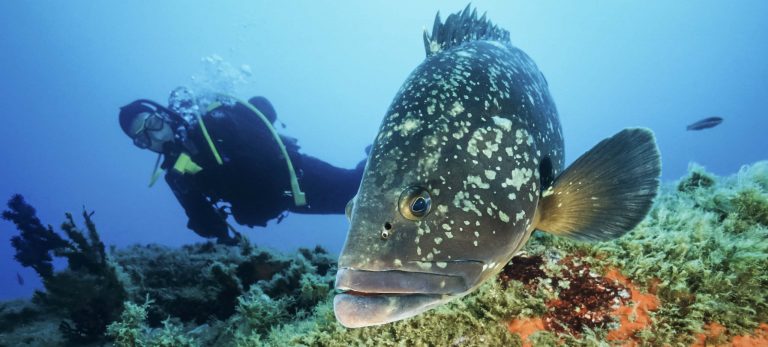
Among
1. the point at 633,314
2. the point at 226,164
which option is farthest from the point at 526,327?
the point at 226,164

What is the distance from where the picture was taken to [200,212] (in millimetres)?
8297

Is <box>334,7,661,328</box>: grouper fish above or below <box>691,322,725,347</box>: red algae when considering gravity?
above

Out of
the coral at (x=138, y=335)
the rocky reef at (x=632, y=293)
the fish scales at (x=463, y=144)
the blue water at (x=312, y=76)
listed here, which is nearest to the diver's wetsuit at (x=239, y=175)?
the coral at (x=138, y=335)

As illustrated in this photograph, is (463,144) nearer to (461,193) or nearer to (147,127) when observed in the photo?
(461,193)

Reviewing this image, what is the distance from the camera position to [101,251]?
6.19 m

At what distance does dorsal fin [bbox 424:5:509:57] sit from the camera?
3.65 meters

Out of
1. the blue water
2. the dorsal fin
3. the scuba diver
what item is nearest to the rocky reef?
the dorsal fin

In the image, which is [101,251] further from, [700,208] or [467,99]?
[700,208]

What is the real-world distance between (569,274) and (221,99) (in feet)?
29.1

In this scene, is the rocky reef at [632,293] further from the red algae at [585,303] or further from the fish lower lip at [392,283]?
the fish lower lip at [392,283]

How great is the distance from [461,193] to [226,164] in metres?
6.94

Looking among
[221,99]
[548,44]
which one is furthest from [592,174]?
[548,44]

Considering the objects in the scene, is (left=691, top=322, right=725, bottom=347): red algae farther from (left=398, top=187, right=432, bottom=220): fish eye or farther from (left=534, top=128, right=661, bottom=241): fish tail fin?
(left=398, top=187, right=432, bottom=220): fish eye

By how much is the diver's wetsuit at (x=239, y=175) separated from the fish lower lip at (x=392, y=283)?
22.4ft
